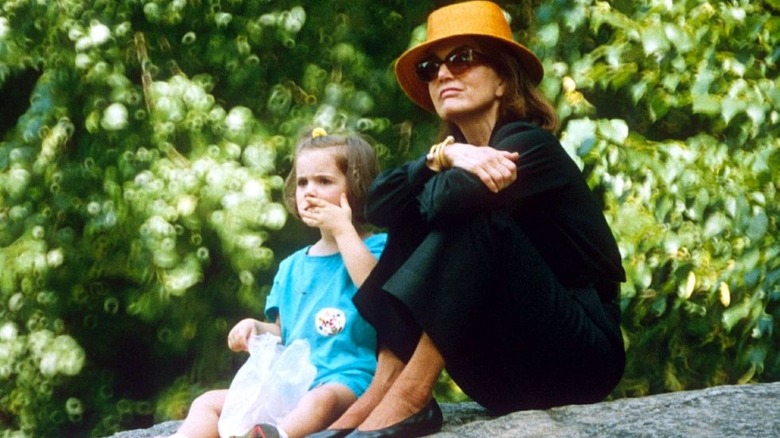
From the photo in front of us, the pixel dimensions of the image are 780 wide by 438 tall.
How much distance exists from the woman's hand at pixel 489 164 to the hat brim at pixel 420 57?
0.36 metres

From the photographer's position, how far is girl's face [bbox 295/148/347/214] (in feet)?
9.90

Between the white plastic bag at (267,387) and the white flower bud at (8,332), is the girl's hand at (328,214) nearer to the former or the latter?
the white plastic bag at (267,387)

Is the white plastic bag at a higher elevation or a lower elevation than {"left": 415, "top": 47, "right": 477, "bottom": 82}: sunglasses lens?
lower

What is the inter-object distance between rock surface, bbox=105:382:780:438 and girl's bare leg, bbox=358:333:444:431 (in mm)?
106

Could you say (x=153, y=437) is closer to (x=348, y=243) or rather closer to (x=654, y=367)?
(x=348, y=243)

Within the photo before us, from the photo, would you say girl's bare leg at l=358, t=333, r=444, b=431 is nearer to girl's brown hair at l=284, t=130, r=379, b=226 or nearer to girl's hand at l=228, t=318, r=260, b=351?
girl's hand at l=228, t=318, r=260, b=351

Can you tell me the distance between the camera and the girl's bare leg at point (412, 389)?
2477 mm

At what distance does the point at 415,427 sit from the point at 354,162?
0.81 meters

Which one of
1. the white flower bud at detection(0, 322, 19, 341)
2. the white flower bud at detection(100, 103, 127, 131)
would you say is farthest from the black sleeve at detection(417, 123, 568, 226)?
the white flower bud at detection(0, 322, 19, 341)

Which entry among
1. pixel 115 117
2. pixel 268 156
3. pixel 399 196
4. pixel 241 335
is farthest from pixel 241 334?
pixel 115 117

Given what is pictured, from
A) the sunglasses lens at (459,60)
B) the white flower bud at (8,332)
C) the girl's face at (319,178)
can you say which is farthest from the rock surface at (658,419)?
the white flower bud at (8,332)

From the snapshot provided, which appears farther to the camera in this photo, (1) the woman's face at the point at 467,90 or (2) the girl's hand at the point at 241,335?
(2) the girl's hand at the point at 241,335

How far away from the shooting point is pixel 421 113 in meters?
3.98

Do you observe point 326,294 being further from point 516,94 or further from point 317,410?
point 516,94
